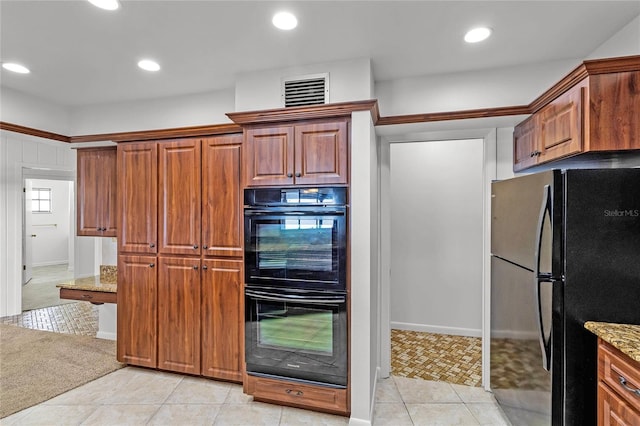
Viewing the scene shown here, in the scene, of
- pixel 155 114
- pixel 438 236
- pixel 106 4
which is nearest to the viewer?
pixel 106 4

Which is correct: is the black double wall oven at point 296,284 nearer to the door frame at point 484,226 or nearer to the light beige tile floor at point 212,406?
the light beige tile floor at point 212,406

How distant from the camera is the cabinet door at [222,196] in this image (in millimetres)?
2797

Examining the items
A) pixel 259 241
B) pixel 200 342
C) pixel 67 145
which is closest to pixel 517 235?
pixel 259 241

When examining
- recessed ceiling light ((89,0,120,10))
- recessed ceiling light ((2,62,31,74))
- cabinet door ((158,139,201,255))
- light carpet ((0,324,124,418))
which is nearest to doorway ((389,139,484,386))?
cabinet door ((158,139,201,255))

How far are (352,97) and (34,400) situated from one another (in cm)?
342

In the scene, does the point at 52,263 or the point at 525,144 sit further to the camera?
the point at 52,263

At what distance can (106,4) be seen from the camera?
182 cm

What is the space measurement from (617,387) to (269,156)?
7.77 ft

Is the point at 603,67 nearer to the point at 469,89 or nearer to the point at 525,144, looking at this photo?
the point at 525,144

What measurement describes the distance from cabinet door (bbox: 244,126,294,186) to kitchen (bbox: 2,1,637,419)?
0.30 m

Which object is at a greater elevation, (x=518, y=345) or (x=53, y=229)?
(x=53, y=229)

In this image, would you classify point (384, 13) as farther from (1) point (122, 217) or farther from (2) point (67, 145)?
(2) point (67, 145)

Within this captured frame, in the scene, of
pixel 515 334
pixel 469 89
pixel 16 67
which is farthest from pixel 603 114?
pixel 16 67

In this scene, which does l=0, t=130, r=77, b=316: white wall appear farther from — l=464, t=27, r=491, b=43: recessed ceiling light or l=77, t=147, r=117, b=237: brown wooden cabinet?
l=464, t=27, r=491, b=43: recessed ceiling light
